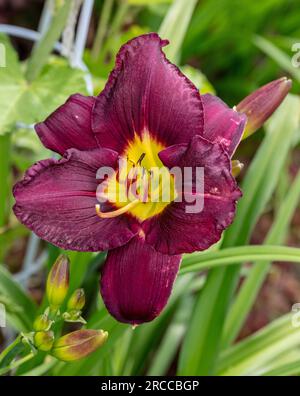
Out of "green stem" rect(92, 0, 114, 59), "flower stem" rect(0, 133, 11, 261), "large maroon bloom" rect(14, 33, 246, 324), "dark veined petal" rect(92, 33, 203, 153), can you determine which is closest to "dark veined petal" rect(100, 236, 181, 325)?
"large maroon bloom" rect(14, 33, 246, 324)

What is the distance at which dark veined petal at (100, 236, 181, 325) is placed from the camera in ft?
2.21

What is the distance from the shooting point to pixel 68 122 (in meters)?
0.71

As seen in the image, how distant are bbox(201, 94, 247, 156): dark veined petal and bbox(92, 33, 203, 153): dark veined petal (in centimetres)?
2

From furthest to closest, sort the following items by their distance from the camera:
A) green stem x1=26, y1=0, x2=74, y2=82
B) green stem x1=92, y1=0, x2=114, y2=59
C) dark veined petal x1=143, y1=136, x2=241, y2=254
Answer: green stem x1=92, y1=0, x2=114, y2=59 < green stem x1=26, y1=0, x2=74, y2=82 < dark veined petal x1=143, y1=136, x2=241, y2=254

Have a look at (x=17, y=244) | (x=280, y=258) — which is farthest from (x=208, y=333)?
(x=17, y=244)

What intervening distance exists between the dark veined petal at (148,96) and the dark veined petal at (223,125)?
0.02m

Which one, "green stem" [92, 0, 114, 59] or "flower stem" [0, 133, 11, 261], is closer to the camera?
"flower stem" [0, 133, 11, 261]

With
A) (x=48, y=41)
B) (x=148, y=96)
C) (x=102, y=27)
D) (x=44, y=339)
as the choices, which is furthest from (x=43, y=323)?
(x=102, y=27)

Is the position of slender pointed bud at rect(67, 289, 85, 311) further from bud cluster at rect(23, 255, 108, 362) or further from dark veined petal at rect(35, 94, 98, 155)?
dark veined petal at rect(35, 94, 98, 155)

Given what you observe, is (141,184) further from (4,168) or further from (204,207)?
(4,168)

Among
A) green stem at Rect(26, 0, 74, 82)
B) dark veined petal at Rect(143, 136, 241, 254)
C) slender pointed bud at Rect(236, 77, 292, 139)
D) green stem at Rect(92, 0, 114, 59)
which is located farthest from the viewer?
green stem at Rect(92, 0, 114, 59)
